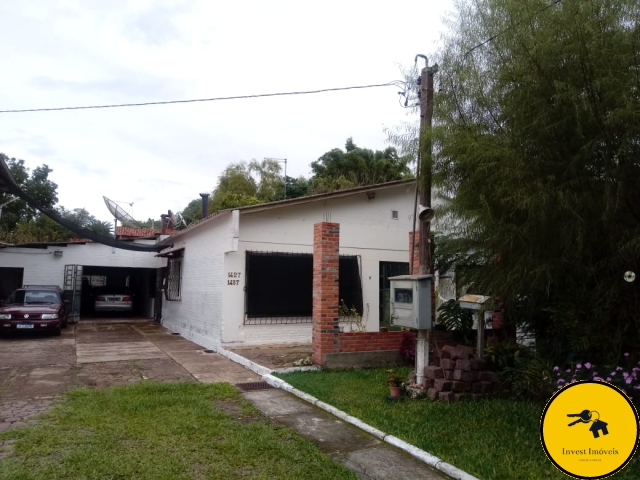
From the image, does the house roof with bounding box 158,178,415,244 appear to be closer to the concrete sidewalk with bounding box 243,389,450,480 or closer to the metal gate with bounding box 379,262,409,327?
the metal gate with bounding box 379,262,409,327

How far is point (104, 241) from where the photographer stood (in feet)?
53.2

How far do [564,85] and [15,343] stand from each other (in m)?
13.1

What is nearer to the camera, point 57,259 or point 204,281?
point 204,281

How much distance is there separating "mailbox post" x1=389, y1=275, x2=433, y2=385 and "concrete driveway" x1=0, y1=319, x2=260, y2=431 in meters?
2.74

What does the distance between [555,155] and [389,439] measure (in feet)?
10.8

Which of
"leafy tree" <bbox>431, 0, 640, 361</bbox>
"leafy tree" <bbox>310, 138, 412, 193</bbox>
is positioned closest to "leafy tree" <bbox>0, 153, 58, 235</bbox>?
"leafy tree" <bbox>310, 138, 412, 193</bbox>

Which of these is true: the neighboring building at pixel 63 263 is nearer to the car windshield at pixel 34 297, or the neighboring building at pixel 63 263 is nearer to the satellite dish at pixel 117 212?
the satellite dish at pixel 117 212

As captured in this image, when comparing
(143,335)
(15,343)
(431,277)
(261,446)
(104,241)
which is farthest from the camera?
(104,241)

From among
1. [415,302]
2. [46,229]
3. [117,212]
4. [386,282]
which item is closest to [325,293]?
[415,302]

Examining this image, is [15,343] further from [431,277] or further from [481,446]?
[481,446]

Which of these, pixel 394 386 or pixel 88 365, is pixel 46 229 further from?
pixel 394 386

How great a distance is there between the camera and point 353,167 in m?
28.7

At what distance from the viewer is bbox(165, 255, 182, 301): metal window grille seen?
1594 cm

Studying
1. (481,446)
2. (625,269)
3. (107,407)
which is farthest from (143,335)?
(625,269)
